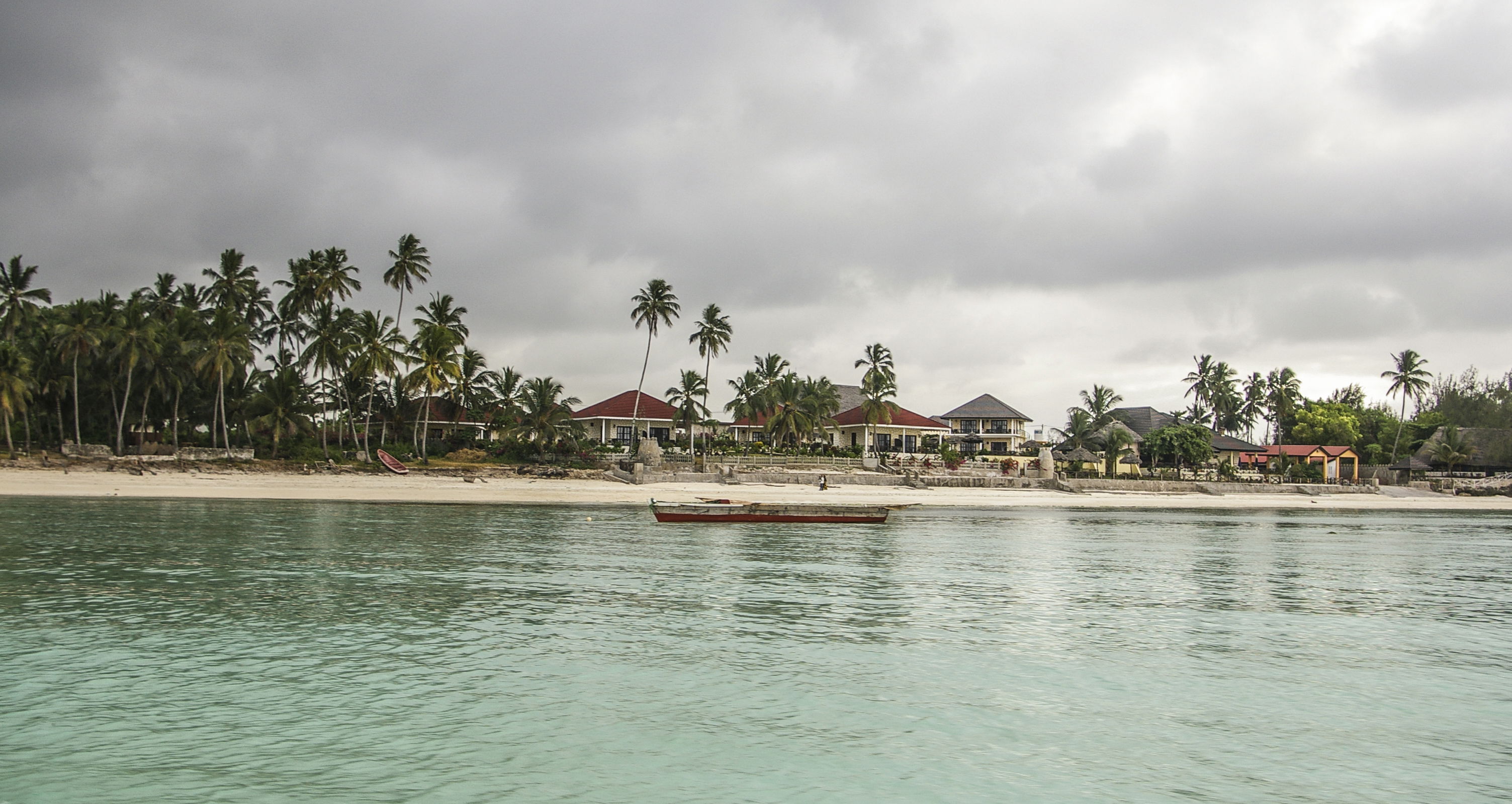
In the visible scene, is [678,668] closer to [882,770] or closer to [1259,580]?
[882,770]

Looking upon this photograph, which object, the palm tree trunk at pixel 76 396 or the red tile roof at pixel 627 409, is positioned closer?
the palm tree trunk at pixel 76 396

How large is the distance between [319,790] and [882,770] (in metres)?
5.08

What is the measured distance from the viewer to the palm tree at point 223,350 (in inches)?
2142

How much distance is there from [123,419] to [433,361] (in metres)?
18.3

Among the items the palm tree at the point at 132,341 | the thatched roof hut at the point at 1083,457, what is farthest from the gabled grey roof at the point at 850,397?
the palm tree at the point at 132,341

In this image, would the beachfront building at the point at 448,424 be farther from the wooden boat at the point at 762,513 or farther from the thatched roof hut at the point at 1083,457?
the thatched roof hut at the point at 1083,457

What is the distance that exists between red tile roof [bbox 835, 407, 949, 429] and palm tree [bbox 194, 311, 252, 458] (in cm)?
4705

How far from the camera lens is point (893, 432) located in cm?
8450

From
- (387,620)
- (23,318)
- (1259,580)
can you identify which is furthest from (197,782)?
(23,318)

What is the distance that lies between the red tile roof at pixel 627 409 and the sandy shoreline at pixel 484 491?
22501 millimetres

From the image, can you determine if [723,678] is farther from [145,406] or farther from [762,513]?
[145,406]

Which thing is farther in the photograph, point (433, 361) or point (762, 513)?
point (433, 361)

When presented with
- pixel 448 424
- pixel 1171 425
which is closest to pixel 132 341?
pixel 448 424

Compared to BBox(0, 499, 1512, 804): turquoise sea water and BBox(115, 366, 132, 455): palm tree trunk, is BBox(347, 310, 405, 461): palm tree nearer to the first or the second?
BBox(115, 366, 132, 455): palm tree trunk
